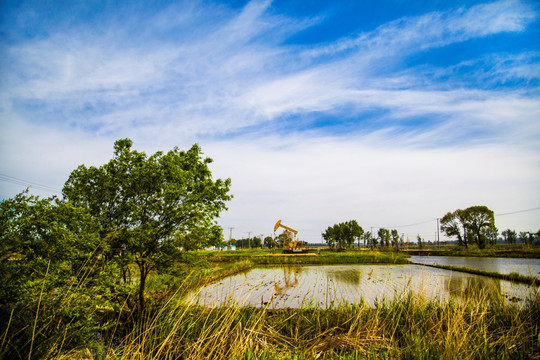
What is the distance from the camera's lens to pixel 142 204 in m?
8.38

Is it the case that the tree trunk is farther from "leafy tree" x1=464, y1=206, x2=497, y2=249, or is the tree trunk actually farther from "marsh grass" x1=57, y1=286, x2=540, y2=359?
"leafy tree" x1=464, y1=206, x2=497, y2=249

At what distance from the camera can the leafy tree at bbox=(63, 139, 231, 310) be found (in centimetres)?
799

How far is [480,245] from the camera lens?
53.5 metres

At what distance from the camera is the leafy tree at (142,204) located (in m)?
7.99

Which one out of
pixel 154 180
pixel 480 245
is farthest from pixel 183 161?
pixel 480 245

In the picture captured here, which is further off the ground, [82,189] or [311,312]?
[82,189]

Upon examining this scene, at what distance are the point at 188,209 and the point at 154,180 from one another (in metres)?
1.58

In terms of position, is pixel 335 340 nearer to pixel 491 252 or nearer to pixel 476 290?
pixel 476 290

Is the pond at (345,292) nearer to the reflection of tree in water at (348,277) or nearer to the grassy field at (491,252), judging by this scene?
the reflection of tree in water at (348,277)

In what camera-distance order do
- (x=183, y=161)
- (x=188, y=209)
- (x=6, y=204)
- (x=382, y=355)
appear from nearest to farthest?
(x=382, y=355) → (x=6, y=204) → (x=188, y=209) → (x=183, y=161)

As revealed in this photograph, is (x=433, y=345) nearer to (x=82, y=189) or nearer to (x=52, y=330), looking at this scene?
(x=52, y=330)

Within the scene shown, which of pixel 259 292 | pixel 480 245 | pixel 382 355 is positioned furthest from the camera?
pixel 480 245

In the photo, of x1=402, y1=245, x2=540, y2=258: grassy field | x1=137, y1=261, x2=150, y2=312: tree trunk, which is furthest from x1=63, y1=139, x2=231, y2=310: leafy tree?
x1=402, y1=245, x2=540, y2=258: grassy field

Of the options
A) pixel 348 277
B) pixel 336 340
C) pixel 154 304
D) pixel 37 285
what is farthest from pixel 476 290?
pixel 37 285
